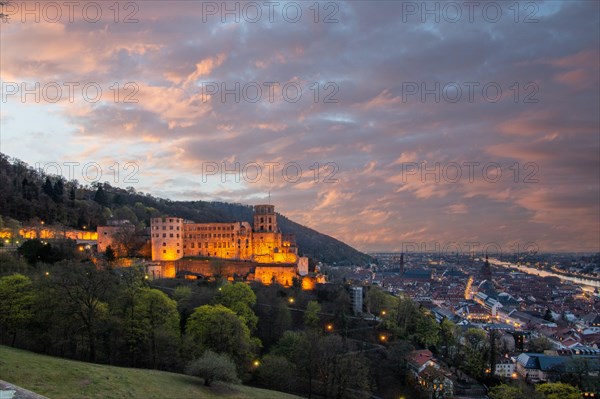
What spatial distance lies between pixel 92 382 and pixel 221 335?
1843 cm

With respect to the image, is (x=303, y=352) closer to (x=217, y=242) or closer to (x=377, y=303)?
(x=377, y=303)

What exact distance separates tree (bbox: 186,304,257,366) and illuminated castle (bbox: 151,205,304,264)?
3416cm

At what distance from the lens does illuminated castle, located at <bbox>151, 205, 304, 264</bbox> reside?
78812 millimetres

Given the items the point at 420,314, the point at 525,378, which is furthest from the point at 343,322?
the point at 525,378

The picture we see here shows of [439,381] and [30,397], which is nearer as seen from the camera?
[30,397]

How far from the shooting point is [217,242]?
3206 inches

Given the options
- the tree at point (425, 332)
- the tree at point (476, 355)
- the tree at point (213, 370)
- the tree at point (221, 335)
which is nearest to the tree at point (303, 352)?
the tree at point (221, 335)

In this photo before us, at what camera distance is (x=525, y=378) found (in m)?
68.1

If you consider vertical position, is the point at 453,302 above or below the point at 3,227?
below

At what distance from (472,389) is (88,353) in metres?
41.7

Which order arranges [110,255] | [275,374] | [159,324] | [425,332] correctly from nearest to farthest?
[275,374] → [159,324] → [425,332] → [110,255]

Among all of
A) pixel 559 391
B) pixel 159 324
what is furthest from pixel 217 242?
pixel 559 391

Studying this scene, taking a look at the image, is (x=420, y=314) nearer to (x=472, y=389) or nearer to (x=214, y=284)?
(x=472, y=389)

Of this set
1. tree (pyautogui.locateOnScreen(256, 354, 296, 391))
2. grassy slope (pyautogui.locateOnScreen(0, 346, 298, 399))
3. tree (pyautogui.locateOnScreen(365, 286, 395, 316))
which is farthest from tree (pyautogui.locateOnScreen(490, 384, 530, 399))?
tree (pyautogui.locateOnScreen(365, 286, 395, 316))
